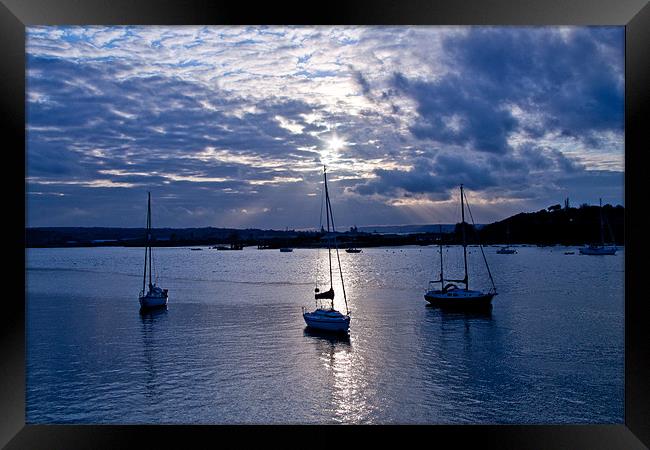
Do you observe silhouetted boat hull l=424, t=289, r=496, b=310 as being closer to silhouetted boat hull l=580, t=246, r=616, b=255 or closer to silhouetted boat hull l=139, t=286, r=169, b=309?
silhouetted boat hull l=139, t=286, r=169, b=309

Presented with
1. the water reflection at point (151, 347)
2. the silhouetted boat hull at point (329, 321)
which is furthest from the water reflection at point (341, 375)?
the water reflection at point (151, 347)

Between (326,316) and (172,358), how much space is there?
413 centimetres

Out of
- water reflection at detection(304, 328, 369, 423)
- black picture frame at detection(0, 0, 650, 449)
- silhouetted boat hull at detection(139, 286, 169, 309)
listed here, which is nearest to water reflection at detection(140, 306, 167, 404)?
Answer: silhouetted boat hull at detection(139, 286, 169, 309)

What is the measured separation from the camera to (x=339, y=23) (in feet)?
9.19

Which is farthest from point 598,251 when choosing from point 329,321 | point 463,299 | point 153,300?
point 153,300

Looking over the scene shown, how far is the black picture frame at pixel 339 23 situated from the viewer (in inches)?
107

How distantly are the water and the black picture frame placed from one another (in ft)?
15.2

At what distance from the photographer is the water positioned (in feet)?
25.5

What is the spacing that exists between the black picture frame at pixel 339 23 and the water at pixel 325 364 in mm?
4628

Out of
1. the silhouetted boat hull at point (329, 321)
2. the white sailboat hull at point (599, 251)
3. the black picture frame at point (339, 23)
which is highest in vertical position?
the black picture frame at point (339, 23)

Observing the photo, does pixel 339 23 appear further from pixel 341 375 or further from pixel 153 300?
pixel 153 300

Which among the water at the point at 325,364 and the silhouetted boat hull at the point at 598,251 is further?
the silhouetted boat hull at the point at 598,251

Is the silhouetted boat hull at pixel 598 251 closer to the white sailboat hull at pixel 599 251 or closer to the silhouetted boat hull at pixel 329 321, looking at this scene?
the white sailboat hull at pixel 599 251

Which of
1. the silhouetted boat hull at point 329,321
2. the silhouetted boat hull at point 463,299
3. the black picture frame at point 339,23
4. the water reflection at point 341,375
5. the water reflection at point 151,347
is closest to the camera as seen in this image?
the black picture frame at point 339,23
